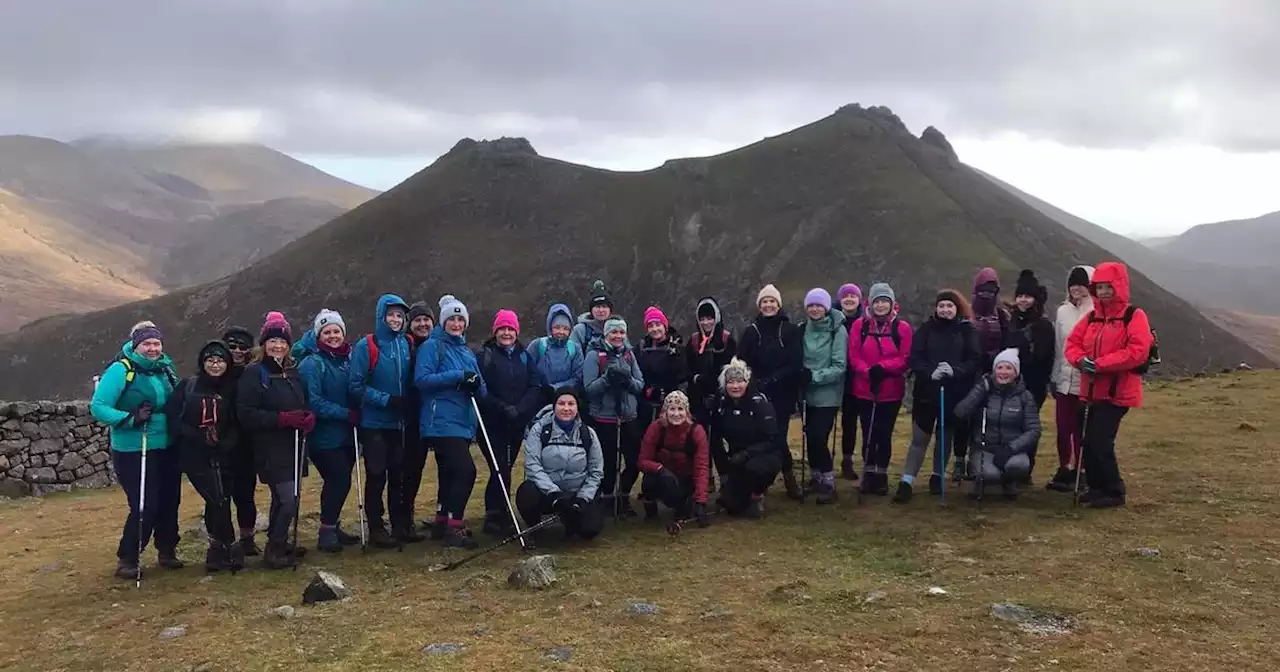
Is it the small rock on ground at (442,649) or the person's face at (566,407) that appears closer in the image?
the small rock on ground at (442,649)

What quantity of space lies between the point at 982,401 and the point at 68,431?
63.3 ft

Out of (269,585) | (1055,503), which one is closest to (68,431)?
(269,585)

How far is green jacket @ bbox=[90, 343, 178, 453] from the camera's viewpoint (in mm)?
9141

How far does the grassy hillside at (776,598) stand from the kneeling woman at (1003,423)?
451 mm

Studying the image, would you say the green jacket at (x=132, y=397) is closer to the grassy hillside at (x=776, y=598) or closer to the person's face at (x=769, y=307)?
the grassy hillside at (x=776, y=598)

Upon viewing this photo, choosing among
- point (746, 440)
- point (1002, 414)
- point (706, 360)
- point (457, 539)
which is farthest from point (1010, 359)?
point (457, 539)

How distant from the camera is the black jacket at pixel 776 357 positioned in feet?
37.4

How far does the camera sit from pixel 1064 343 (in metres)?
11.3

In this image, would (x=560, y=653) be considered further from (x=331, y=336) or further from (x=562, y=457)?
(x=331, y=336)

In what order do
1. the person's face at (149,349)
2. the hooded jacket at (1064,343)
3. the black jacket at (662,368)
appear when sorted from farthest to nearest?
the black jacket at (662,368) → the hooded jacket at (1064,343) → the person's face at (149,349)

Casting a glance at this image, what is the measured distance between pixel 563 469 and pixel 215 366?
415 centimetres

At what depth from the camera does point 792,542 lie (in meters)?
9.64

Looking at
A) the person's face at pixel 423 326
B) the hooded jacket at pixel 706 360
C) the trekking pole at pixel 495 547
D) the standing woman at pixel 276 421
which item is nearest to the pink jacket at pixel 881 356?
the hooded jacket at pixel 706 360

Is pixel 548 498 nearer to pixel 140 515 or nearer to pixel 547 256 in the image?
pixel 140 515
